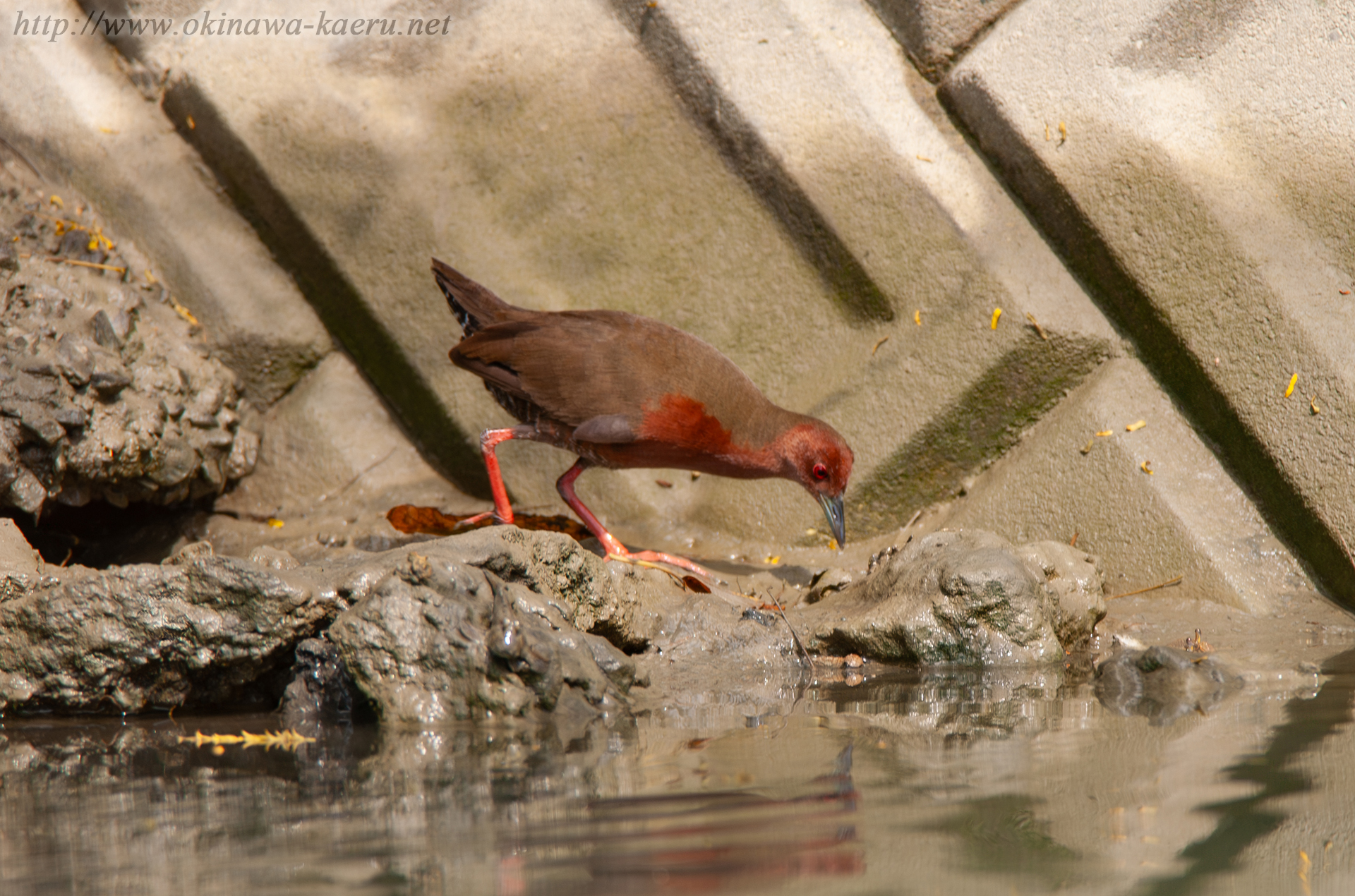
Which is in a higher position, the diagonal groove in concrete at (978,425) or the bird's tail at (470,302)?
the bird's tail at (470,302)

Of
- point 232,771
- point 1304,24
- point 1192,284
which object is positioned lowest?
point 232,771

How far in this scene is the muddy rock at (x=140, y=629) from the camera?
11.2 feet

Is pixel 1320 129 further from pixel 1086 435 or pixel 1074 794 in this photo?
pixel 1074 794

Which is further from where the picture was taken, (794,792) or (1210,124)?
(1210,124)

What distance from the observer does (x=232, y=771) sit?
107 inches

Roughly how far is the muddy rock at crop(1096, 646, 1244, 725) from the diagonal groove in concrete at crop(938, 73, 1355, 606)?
3.98ft

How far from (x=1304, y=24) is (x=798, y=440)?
2.99m

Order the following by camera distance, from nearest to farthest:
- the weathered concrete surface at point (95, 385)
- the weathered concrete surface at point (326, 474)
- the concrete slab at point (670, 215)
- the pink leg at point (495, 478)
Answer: the weathered concrete surface at point (95, 385), the pink leg at point (495, 478), the concrete slab at point (670, 215), the weathered concrete surface at point (326, 474)

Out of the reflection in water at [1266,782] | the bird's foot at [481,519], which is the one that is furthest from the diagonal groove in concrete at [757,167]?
the reflection in water at [1266,782]

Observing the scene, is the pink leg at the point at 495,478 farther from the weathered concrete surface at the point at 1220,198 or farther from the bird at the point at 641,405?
the weathered concrete surface at the point at 1220,198

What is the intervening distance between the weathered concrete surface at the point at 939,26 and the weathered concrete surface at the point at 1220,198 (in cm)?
22

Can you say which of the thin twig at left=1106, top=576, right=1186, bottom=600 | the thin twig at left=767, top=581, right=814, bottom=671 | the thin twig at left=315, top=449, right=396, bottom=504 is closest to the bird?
the thin twig at left=767, top=581, right=814, bottom=671

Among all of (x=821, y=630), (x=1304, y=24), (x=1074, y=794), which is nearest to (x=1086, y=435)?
(x=821, y=630)

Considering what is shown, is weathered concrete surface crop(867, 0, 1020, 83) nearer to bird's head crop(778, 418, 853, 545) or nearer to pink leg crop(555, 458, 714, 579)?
bird's head crop(778, 418, 853, 545)
